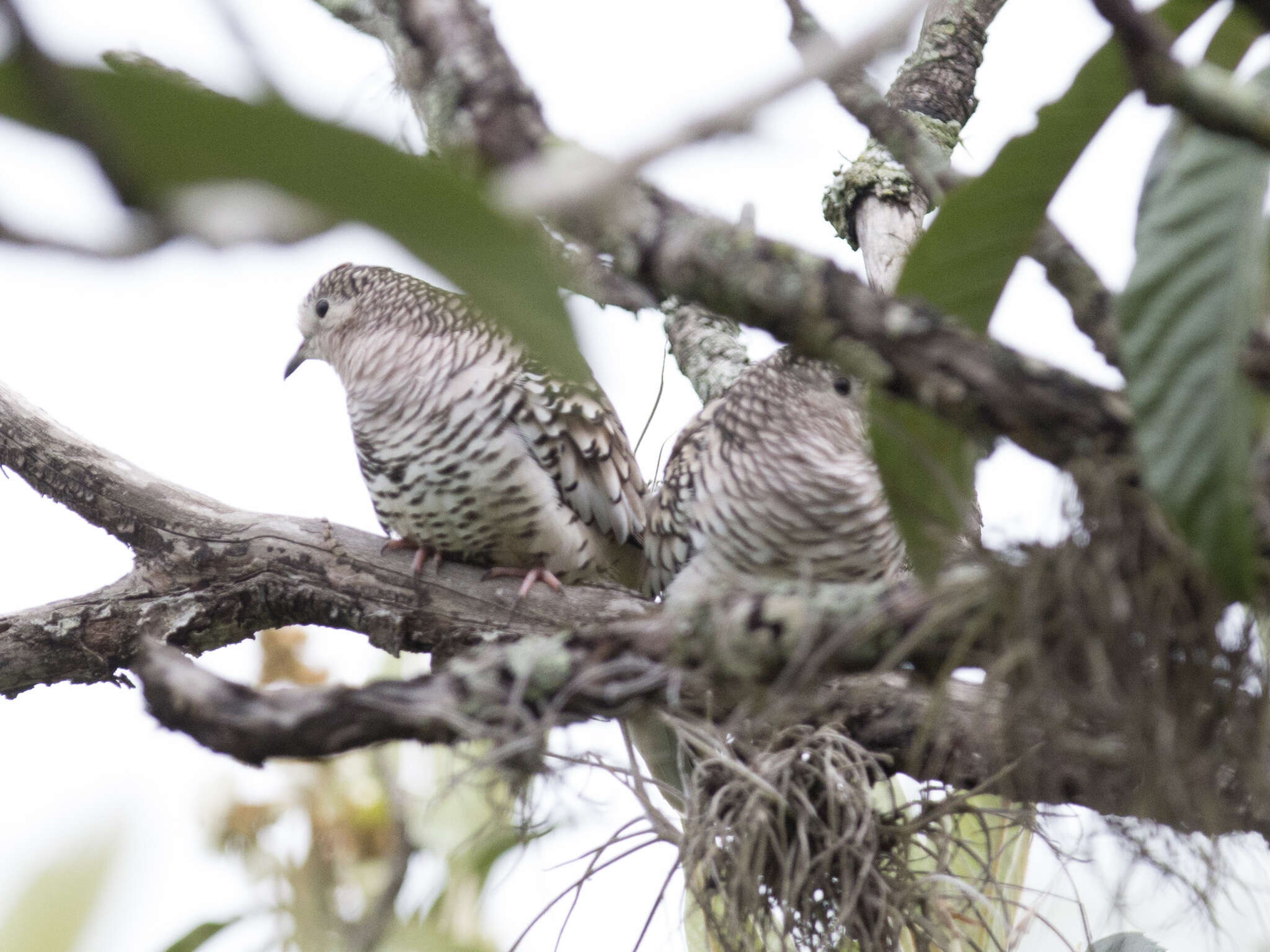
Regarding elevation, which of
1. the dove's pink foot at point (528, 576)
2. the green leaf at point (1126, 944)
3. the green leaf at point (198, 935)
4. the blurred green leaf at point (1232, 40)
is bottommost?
the green leaf at point (1126, 944)

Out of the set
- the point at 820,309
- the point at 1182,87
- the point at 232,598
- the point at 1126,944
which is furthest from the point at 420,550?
the point at 1182,87

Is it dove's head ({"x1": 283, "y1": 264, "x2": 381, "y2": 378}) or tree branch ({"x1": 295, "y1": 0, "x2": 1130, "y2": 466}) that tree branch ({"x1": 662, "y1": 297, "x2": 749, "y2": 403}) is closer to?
dove's head ({"x1": 283, "y1": 264, "x2": 381, "y2": 378})

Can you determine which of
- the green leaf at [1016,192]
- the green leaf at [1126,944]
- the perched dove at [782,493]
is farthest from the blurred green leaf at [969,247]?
the green leaf at [1126,944]

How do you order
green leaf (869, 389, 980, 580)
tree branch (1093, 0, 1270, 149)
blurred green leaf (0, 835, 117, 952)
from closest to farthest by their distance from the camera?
tree branch (1093, 0, 1270, 149), green leaf (869, 389, 980, 580), blurred green leaf (0, 835, 117, 952)

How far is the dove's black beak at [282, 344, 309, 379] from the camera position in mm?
2301

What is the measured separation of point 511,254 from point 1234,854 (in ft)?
2.97

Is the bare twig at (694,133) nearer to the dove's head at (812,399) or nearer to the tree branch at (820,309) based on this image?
the tree branch at (820,309)

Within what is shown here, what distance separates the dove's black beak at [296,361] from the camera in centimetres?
230

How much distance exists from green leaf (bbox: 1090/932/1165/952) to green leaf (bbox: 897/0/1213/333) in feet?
3.66

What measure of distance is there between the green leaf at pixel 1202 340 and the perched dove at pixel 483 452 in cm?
134

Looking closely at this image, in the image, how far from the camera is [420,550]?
1871mm

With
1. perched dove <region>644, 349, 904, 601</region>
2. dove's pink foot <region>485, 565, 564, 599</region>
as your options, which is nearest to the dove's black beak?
dove's pink foot <region>485, 565, 564, 599</region>

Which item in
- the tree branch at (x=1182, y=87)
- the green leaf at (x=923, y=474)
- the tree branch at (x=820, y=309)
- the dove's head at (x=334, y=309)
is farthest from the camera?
the dove's head at (x=334, y=309)

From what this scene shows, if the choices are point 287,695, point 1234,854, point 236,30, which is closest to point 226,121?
point 236,30
